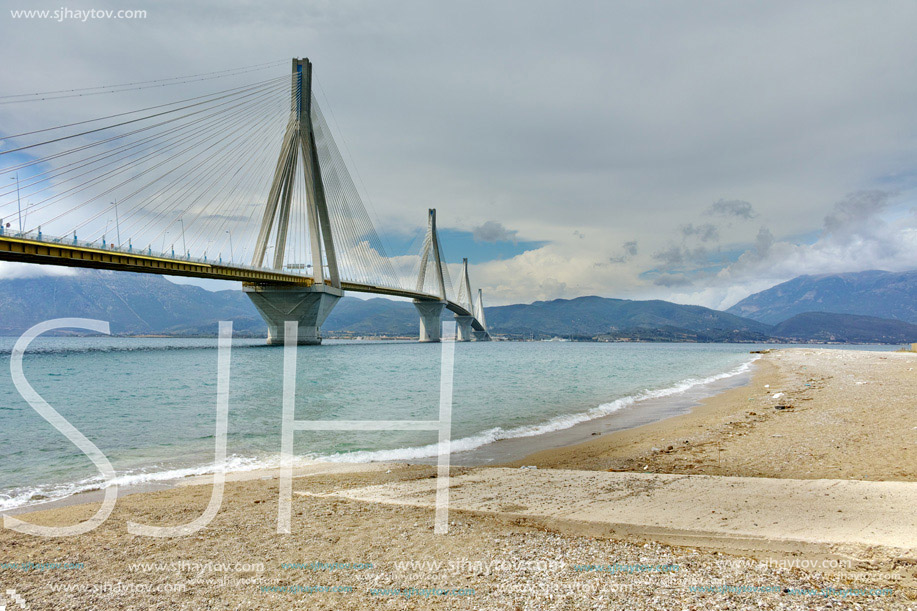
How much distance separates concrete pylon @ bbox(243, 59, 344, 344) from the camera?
47281mm

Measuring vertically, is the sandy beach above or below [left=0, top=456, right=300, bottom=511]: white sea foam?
above

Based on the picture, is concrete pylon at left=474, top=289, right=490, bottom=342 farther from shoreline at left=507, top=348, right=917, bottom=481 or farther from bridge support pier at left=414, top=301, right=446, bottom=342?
shoreline at left=507, top=348, right=917, bottom=481

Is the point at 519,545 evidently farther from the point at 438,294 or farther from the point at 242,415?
the point at 438,294

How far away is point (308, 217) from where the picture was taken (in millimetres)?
48906

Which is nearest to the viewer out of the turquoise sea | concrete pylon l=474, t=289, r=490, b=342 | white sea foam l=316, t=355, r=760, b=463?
the turquoise sea

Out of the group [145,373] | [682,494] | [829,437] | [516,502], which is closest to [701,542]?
[682,494]

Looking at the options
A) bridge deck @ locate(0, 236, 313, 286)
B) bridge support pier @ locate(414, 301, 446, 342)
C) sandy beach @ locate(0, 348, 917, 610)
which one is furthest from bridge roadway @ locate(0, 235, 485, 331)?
bridge support pier @ locate(414, 301, 446, 342)

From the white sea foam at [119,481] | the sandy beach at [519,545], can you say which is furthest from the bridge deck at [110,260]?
the sandy beach at [519,545]

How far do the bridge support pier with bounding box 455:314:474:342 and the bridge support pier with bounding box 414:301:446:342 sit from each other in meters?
11.8

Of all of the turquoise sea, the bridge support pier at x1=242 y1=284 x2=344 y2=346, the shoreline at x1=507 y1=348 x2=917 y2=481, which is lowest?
the turquoise sea

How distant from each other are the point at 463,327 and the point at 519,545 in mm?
110889

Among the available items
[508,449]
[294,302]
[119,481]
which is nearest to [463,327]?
[294,302]

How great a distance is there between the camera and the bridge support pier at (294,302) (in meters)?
53.9

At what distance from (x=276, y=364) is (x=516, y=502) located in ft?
104
